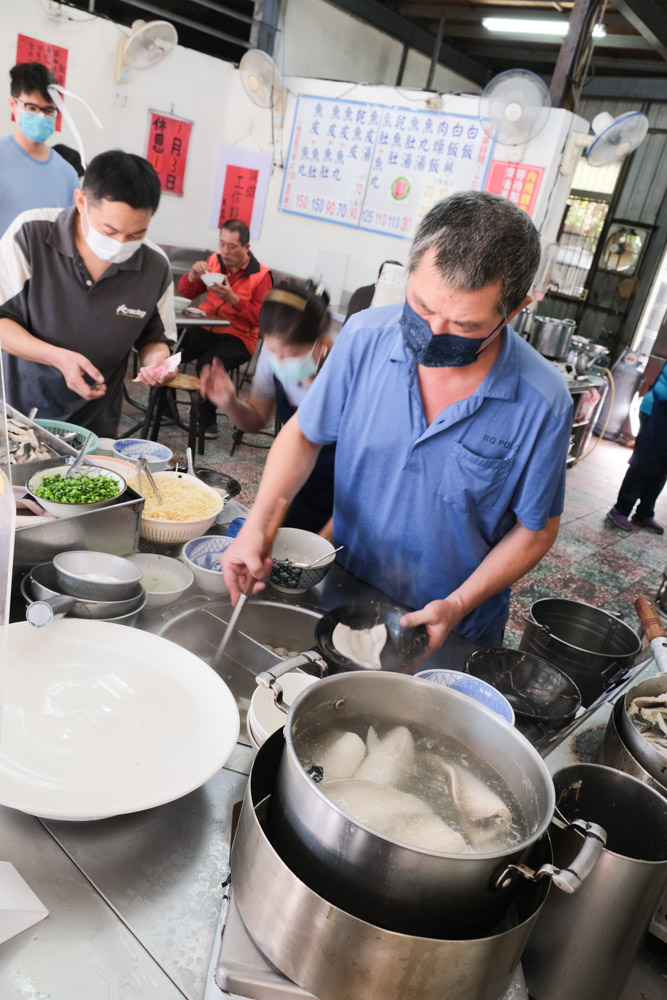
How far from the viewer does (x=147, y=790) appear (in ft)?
3.82

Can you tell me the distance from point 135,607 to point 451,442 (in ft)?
3.47

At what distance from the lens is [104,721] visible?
4.29 ft

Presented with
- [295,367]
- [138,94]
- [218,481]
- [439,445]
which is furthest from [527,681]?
[138,94]

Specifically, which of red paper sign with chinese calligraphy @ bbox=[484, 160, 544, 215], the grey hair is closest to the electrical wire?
red paper sign with chinese calligraphy @ bbox=[484, 160, 544, 215]

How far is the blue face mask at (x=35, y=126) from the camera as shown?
4.66 m

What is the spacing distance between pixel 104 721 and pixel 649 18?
9835mm

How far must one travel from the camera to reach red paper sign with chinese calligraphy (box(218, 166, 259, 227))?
32.5 feet

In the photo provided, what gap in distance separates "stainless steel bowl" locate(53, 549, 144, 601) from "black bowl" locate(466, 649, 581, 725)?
90 cm

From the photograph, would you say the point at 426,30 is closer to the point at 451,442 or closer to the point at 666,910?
the point at 451,442

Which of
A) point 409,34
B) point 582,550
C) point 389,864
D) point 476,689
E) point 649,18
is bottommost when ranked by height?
point 582,550

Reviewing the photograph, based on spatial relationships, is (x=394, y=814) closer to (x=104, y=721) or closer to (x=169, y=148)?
(x=104, y=721)

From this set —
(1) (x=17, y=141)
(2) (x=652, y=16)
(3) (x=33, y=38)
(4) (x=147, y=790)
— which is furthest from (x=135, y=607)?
(2) (x=652, y=16)

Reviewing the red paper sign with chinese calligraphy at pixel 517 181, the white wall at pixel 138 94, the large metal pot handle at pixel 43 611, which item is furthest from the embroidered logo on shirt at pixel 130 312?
the white wall at pixel 138 94

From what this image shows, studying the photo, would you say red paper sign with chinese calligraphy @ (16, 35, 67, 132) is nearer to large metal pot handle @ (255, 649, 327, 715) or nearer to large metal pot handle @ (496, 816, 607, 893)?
large metal pot handle @ (255, 649, 327, 715)
